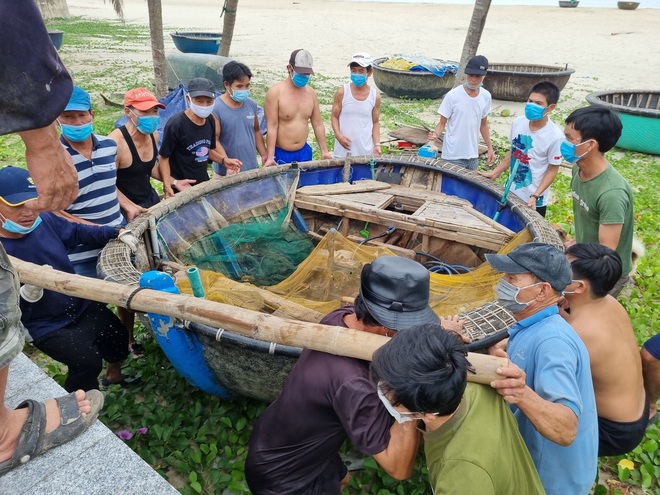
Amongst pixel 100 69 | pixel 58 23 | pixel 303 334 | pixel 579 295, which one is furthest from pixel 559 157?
pixel 58 23

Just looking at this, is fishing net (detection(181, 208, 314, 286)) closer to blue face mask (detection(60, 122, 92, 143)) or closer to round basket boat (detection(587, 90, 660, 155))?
blue face mask (detection(60, 122, 92, 143))

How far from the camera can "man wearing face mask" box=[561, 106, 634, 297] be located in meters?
3.43

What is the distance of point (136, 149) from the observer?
410cm

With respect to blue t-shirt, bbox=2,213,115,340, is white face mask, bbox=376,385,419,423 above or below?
above

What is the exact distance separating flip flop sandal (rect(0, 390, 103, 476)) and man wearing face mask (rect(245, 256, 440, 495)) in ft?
2.68

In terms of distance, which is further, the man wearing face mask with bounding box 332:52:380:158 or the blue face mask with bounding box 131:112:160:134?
the man wearing face mask with bounding box 332:52:380:158

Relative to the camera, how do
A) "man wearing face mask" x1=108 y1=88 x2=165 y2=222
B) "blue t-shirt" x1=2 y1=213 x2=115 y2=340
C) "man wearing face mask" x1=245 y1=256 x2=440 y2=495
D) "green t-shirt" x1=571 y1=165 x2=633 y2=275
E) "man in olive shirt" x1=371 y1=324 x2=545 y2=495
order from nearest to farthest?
"man in olive shirt" x1=371 y1=324 x2=545 y2=495 → "man wearing face mask" x1=245 y1=256 x2=440 y2=495 → "blue t-shirt" x1=2 y1=213 x2=115 y2=340 → "green t-shirt" x1=571 y1=165 x2=633 y2=275 → "man wearing face mask" x1=108 y1=88 x2=165 y2=222

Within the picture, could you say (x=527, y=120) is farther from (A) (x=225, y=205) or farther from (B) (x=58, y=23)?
(B) (x=58, y=23)

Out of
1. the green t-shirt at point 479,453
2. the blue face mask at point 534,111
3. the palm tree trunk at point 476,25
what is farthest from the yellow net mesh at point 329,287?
the palm tree trunk at point 476,25

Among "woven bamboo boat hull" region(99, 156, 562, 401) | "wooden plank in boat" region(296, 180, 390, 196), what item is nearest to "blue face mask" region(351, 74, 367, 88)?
"woven bamboo boat hull" region(99, 156, 562, 401)

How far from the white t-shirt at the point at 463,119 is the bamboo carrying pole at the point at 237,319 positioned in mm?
4633

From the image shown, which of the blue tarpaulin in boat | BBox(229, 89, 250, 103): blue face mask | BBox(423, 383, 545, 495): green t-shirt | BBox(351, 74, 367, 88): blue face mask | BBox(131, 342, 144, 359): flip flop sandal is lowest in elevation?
BBox(131, 342, 144, 359): flip flop sandal

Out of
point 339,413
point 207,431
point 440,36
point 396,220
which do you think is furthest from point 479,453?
point 440,36

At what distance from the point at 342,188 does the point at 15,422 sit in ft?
13.2
